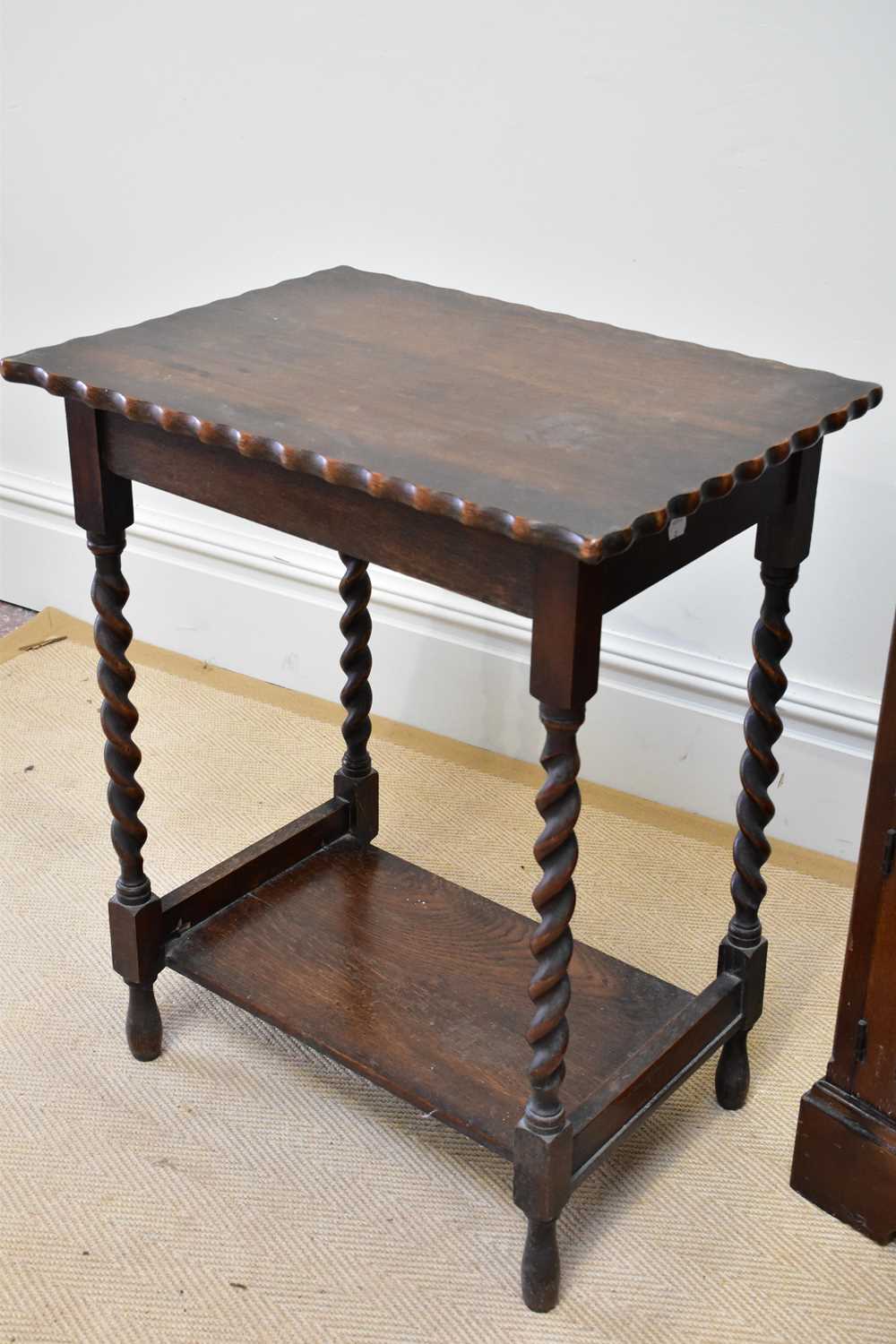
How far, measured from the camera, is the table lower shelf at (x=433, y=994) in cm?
180

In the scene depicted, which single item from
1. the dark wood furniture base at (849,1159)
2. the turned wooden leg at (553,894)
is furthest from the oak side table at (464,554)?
the dark wood furniture base at (849,1159)

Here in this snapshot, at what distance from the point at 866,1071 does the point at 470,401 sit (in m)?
0.86

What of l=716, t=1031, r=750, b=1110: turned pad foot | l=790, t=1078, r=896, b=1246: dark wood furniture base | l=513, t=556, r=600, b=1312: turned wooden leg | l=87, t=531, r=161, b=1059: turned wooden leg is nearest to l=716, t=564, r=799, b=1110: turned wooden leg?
l=716, t=1031, r=750, b=1110: turned pad foot

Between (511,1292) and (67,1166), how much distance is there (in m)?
0.55

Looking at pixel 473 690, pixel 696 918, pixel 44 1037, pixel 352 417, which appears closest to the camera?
pixel 352 417

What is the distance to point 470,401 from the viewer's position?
165 centimetres

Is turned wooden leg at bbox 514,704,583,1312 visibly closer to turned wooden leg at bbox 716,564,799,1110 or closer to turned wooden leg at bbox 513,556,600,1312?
turned wooden leg at bbox 513,556,600,1312

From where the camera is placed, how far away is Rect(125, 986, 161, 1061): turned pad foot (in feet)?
6.71

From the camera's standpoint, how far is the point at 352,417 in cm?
159

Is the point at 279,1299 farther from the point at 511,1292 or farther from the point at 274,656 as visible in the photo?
the point at 274,656

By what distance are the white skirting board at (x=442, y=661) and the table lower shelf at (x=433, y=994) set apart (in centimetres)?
51

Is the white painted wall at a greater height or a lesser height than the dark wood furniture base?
greater

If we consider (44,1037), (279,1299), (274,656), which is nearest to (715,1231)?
(279,1299)

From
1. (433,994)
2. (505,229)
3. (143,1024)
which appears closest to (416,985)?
(433,994)
